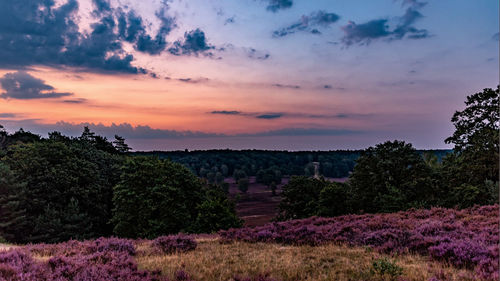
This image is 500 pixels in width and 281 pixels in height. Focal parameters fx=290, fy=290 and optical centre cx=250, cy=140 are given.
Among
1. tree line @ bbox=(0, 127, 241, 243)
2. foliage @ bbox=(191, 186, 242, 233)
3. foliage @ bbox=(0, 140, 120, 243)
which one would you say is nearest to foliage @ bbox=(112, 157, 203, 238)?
tree line @ bbox=(0, 127, 241, 243)

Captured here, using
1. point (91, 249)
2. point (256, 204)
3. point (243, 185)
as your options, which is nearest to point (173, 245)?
point (91, 249)

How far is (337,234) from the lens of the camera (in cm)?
1397

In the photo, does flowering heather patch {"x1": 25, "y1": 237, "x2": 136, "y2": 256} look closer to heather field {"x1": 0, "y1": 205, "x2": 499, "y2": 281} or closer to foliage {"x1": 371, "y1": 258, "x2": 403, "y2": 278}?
heather field {"x1": 0, "y1": 205, "x2": 499, "y2": 281}

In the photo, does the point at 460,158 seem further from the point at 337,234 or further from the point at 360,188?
the point at 337,234

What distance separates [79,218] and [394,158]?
3769 cm

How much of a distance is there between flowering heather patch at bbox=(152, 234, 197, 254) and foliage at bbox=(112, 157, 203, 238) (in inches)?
671

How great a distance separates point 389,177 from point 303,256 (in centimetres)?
2999

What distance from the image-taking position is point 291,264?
9266 millimetres

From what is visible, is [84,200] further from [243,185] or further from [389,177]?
[243,185]

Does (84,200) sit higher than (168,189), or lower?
lower

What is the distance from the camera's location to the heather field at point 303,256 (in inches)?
307

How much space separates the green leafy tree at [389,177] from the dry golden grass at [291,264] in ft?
81.3

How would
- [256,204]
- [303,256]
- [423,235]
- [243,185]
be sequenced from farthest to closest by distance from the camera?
[243,185], [256,204], [423,235], [303,256]

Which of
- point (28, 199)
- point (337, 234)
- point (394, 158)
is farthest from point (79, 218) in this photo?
point (394, 158)
